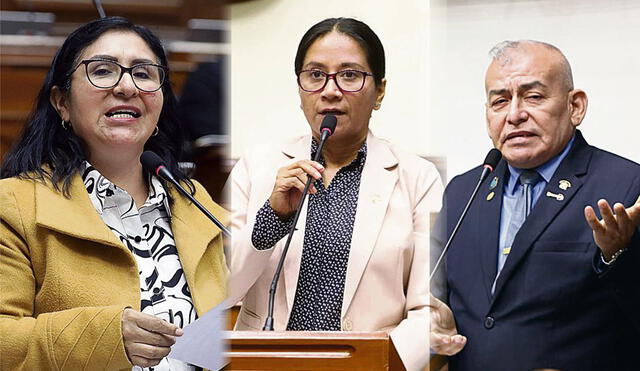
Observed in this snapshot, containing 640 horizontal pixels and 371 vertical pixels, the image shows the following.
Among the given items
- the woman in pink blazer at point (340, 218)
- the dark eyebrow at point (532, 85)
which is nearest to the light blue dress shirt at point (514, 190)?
the dark eyebrow at point (532, 85)

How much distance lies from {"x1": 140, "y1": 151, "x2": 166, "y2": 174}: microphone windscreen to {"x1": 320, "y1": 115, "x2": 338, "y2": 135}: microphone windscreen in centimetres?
23

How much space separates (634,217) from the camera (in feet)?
4.38

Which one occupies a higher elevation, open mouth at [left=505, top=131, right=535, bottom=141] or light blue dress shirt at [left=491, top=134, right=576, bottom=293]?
open mouth at [left=505, top=131, right=535, bottom=141]

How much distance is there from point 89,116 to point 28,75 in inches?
43.6

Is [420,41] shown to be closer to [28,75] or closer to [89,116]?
[89,116]

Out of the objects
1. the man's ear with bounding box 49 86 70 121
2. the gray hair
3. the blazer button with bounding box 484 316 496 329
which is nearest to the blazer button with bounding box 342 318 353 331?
the blazer button with bounding box 484 316 496 329

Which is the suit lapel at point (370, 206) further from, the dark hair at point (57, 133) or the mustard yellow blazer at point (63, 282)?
the dark hair at point (57, 133)

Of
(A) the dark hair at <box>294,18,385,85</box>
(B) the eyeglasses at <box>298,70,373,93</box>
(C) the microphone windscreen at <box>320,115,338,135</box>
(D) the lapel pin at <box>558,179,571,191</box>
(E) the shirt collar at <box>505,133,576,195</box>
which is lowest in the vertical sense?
(D) the lapel pin at <box>558,179,571,191</box>

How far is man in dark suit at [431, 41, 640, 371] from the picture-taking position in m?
1.38

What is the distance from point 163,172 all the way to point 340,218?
0.25m

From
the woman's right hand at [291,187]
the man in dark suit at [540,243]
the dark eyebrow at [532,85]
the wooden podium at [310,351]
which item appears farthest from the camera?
the dark eyebrow at [532,85]

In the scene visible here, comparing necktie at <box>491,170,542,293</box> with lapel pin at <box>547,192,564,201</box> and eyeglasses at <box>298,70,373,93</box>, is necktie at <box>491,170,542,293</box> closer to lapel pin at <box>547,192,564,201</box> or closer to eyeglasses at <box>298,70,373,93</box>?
lapel pin at <box>547,192,564,201</box>

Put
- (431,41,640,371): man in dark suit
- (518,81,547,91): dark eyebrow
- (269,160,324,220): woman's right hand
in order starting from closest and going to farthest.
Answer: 1. (269,160,324,220): woman's right hand
2. (431,41,640,371): man in dark suit
3. (518,81,547,91): dark eyebrow

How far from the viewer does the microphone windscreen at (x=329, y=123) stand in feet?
3.88
